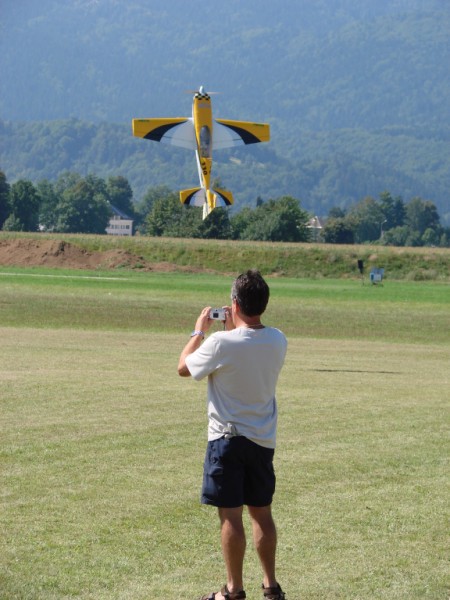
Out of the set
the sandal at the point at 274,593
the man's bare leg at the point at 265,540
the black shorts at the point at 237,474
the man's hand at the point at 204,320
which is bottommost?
the sandal at the point at 274,593

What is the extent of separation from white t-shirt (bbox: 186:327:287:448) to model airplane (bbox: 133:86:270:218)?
39.4 metres

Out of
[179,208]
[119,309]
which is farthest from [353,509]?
[179,208]

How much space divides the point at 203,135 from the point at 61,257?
39879 mm

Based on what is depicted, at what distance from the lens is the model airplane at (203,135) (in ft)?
155

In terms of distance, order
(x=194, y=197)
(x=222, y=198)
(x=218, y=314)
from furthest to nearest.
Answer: (x=194, y=197)
(x=222, y=198)
(x=218, y=314)

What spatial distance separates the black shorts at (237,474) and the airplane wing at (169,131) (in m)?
41.6

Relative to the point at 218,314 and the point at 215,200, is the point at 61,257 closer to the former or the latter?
the point at 215,200

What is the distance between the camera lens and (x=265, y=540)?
7.41m

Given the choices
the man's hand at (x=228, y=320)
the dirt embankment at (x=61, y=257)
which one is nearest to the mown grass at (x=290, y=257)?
the dirt embankment at (x=61, y=257)

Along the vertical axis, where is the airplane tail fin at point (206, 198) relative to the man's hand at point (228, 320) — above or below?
above

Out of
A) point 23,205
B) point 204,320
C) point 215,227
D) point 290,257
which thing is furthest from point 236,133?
point 23,205

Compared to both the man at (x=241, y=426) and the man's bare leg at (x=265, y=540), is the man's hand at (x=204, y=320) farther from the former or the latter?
the man's bare leg at (x=265, y=540)

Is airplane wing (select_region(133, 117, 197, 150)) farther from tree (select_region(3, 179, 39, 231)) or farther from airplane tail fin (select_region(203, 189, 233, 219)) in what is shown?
tree (select_region(3, 179, 39, 231))

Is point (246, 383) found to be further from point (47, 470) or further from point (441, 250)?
point (441, 250)
